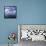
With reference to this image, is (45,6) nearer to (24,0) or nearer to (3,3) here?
(24,0)

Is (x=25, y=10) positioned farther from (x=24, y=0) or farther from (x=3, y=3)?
(x=3, y=3)

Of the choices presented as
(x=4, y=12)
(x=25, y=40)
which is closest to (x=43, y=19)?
(x=25, y=40)

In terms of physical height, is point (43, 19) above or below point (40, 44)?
above

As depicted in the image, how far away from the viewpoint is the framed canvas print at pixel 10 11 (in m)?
3.89

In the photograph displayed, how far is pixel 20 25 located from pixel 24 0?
2.61 ft

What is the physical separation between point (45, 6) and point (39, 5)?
7.6 inches

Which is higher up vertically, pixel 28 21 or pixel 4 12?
pixel 4 12

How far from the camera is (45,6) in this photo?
13.0ft

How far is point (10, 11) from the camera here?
3895 millimetres

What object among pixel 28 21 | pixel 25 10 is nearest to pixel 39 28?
pixel 28 21

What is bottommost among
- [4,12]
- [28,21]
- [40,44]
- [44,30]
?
[40,44]

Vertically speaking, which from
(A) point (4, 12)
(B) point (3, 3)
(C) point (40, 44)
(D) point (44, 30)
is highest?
(B) point (3, 3)

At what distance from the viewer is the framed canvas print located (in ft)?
12.7

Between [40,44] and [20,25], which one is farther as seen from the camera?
[20,25]
